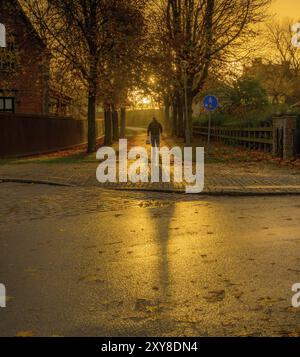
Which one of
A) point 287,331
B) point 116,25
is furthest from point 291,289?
point 116,25

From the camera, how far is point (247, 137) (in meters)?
29.1

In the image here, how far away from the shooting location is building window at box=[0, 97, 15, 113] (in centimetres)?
3547

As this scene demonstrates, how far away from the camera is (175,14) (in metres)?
36.8

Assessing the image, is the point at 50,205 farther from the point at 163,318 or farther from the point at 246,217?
the point at 163,318

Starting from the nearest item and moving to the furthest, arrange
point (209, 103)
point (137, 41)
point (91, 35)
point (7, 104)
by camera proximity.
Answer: point (209, 103)
point (91, 35)
point (137, 41)
point (7, 104)

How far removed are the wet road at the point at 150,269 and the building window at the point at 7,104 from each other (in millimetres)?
25863

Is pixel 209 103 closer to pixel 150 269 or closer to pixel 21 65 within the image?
pixel 21 65

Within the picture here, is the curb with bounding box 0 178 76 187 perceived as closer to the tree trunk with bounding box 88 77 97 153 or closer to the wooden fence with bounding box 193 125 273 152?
the wooden fence with bounding box 193 125 273 152

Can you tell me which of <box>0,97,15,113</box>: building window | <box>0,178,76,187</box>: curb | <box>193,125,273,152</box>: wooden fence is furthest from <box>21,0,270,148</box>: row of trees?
<box>0,178,76,187</box>: curb

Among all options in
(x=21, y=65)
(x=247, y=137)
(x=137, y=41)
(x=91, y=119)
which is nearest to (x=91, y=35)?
(x=137, y=41)

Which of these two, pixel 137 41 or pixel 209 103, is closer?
pixel 209 103

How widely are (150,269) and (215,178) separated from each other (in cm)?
911

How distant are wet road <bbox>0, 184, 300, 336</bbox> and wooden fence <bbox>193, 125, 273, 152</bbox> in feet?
46.2

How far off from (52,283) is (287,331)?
2.34m
